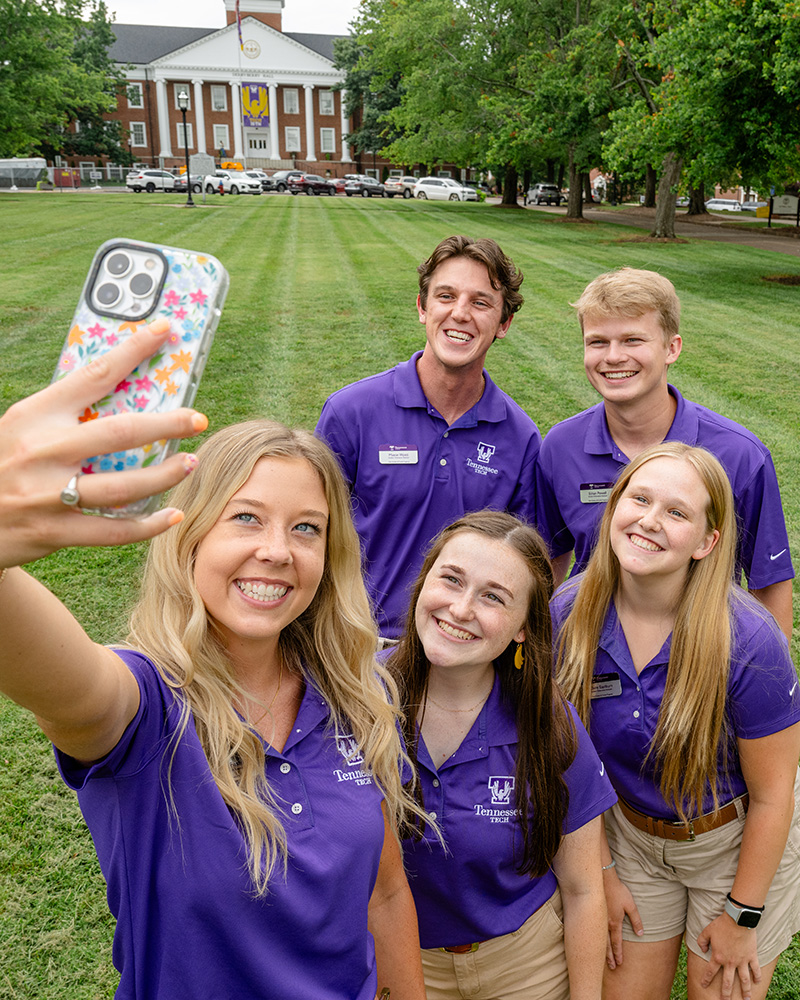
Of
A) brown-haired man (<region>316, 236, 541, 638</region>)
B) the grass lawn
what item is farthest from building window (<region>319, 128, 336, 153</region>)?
brown-haired man (<region>316, 236, 541, 638</region>)

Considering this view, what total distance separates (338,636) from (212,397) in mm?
7619

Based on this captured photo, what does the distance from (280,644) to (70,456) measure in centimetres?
126

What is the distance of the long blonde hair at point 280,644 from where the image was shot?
1.76 meters

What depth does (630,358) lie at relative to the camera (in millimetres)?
3199

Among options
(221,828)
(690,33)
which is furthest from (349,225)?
(221,828)

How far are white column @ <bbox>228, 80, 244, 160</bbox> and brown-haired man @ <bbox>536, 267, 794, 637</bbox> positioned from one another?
3199 inches

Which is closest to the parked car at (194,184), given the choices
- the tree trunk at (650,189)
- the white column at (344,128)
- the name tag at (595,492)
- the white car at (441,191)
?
the white car at (441,191)

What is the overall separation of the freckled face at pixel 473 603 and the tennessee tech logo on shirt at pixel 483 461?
1107 mm

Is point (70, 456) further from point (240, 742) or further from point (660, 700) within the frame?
point (660, 700)

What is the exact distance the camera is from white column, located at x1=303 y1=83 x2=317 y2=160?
257 ft

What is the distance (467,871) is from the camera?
2.33 metres

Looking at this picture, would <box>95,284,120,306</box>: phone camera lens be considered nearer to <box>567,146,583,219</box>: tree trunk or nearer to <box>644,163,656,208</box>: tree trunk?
<box>567,146,583,219</box>: tree trunk

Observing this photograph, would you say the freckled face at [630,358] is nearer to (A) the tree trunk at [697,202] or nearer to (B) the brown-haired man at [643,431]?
(B) the brown-haired man at [643,431]

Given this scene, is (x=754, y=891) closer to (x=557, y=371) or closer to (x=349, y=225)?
(x=557, y=371)
